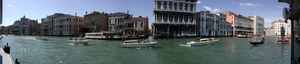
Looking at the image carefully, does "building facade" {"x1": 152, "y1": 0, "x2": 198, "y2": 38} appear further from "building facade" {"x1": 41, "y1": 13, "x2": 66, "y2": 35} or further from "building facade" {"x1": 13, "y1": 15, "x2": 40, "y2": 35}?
"building facade" {"x1": 13, "y1": 15, "x2": 40, "y2": 35}

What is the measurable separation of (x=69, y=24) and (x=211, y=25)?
46.3 m

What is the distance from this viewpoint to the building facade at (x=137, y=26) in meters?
62.2

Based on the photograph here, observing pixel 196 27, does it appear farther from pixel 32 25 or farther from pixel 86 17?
pixel 32 25

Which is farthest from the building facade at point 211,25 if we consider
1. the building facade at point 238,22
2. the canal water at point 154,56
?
the canal water at point 154,56

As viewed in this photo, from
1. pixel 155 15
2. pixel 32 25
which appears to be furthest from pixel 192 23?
pixel 32 25

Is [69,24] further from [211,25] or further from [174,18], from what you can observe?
[211,25]

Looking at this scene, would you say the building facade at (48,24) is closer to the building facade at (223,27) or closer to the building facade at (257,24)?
the building facade at (223,27)

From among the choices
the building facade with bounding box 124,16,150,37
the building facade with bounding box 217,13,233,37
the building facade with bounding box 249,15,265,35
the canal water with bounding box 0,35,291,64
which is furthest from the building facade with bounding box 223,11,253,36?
the canal water with bounding box 0,35,291,64

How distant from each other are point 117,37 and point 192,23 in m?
22.7

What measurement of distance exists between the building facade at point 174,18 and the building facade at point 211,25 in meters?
5.14

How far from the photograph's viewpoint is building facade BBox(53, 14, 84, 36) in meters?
82.7

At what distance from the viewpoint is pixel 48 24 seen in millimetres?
94438

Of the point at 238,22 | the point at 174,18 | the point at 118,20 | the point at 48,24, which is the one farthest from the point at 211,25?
the point at 48,24

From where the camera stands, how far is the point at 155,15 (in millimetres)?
60406
